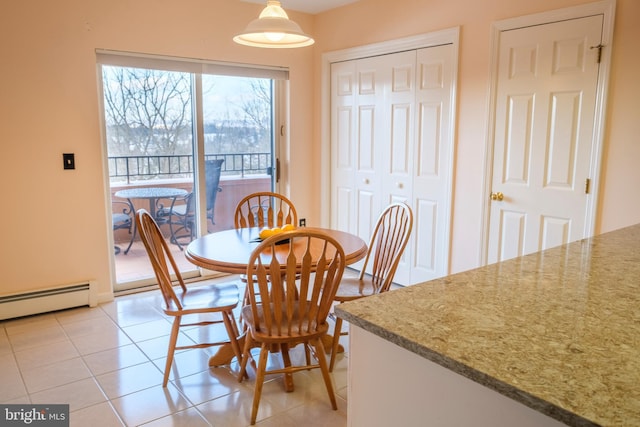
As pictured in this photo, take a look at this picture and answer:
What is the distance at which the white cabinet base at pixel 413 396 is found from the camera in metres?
0.88

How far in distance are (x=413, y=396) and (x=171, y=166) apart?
3479mm

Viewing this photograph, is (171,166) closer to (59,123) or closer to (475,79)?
(59,123)

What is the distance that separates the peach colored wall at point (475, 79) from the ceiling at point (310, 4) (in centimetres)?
9

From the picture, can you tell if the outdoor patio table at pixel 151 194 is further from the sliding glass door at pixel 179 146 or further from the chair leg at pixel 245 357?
the chair leg at pixel 245 357

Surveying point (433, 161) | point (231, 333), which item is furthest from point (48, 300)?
point (433, 161)

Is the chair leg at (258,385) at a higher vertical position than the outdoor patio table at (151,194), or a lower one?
lower

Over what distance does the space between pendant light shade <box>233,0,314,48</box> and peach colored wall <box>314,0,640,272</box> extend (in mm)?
1457

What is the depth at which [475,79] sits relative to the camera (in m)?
3.35

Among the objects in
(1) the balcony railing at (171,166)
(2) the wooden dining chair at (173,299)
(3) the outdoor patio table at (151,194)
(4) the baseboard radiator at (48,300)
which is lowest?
(4) the baseboard radiator at (48,300)

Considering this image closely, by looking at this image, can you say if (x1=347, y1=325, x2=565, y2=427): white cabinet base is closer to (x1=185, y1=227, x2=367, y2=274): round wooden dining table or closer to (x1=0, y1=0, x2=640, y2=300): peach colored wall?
(x1=185, y1=227, x2=367, y2=274): round wooden dining table

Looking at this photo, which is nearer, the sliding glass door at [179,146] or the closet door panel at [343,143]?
the sliding glass door at [179,146]

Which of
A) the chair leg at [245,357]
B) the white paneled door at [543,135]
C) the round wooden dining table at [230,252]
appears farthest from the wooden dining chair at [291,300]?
the white paneled door at [543,135]

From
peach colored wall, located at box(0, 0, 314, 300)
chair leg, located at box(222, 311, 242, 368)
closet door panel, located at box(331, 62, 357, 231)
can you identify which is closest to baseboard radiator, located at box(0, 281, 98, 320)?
peach colored wall, located at box(0, 0, 314, 300)

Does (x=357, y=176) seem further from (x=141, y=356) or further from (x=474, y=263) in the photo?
(x=141, y=356)
